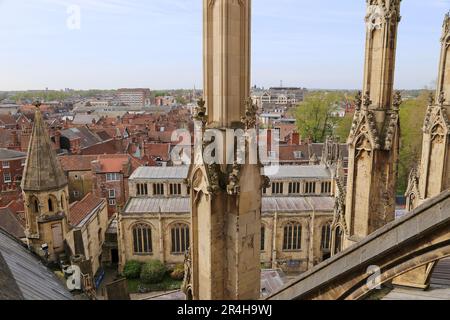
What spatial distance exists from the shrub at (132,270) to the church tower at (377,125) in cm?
2017

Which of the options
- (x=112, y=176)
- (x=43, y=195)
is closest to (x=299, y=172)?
(x=112, y=176)

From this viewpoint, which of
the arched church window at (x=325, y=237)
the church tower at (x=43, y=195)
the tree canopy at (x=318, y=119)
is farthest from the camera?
the tree canopy at (x=318, y=119)

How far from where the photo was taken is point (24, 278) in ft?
23.3

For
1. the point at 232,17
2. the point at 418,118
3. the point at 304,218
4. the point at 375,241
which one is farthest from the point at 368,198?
the point at 418,118

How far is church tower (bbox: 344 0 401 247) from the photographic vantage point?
654 cm

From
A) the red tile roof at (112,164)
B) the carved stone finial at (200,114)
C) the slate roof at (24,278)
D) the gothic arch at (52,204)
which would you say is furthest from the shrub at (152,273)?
the carved stone finial at (200,114)

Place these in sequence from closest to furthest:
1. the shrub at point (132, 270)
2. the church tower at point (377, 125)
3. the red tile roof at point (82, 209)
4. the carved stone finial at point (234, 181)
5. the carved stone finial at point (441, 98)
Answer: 1. the carved stone finial at point (234, 181)
2. the church tower at point (377, 125)
3. the carved stone finial at point (441, 98)
4. the red tile roof at point (82, 209)
5. the shrub at point (132, 270)

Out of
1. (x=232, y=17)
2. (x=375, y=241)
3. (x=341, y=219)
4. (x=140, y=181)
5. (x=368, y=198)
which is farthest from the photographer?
(x=140, y=181)

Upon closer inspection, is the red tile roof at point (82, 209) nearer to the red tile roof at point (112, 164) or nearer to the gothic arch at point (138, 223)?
the gothic arch at point (138, 223)

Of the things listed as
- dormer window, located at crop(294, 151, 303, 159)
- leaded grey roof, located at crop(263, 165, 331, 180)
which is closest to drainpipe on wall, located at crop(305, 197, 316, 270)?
leaded grey roof, located at crop(263, 165, 331, 180)

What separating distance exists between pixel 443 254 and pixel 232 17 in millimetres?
3818

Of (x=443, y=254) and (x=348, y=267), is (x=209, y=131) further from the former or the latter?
(x=443, y=254)

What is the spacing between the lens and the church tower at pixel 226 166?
4652mm

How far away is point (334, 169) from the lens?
2798 centimetres
